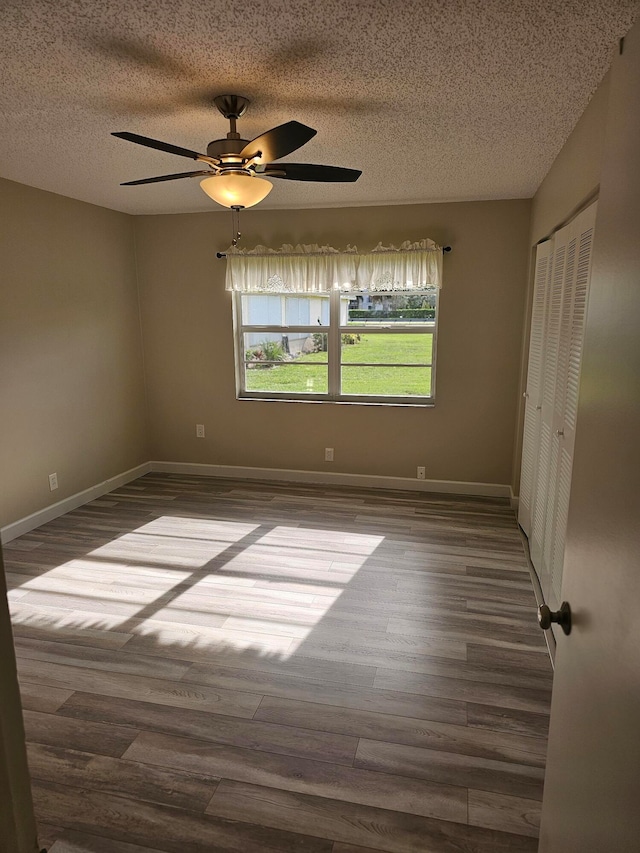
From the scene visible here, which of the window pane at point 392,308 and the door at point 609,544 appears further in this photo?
the window pane at point 392,308

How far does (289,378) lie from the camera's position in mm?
5016

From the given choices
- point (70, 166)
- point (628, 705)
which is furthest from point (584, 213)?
point (70, 166)

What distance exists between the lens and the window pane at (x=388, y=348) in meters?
4.62

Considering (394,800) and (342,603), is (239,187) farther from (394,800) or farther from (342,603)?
(394,800)

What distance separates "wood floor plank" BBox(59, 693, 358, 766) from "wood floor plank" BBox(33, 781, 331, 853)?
0.30 metres

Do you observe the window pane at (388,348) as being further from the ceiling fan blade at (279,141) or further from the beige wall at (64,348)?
the ceiling fan blade at (279,141)

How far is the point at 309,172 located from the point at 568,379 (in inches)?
61.1

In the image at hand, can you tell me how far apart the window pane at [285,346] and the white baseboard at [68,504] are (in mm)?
1584

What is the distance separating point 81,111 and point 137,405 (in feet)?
10.2

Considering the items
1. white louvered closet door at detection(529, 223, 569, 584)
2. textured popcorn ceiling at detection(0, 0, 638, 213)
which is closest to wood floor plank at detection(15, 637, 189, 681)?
white louvered closet door at detection(529, 223, 569, 584)

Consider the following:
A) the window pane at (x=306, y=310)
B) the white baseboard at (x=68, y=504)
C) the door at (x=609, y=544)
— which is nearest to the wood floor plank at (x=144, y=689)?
the white baseboard at (x=68, y=504)

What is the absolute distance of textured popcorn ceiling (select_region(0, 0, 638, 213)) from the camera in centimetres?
161

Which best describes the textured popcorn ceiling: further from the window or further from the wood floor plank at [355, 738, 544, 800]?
the wood floor plank at [355, 738, 544, 800]

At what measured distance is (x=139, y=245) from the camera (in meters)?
4.98
